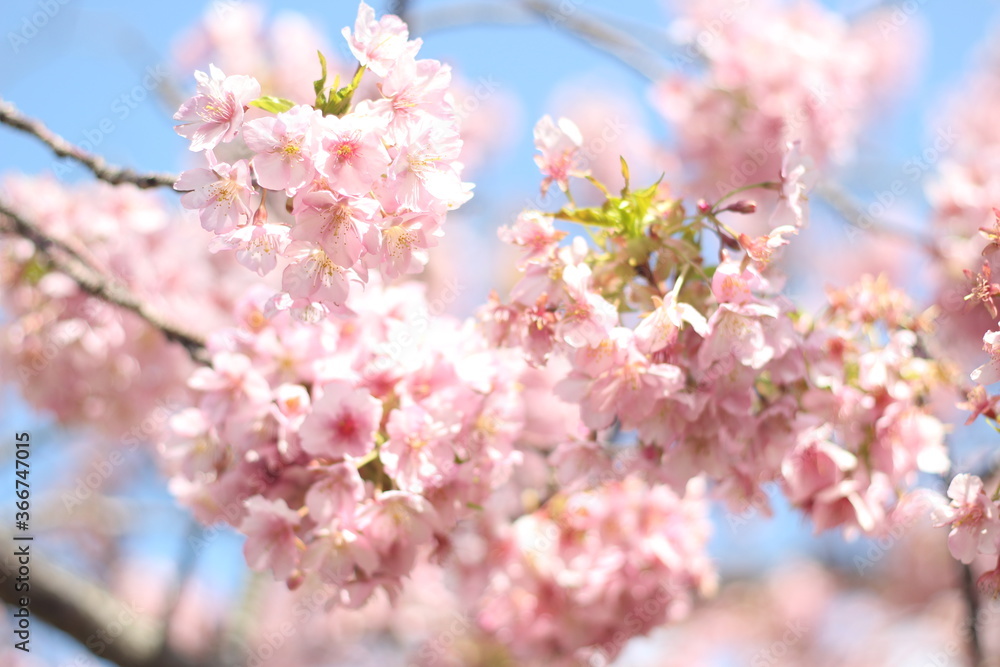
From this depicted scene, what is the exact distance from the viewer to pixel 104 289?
2287 millimetres

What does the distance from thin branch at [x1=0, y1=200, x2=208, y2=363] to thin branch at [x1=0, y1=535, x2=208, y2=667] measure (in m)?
1.46

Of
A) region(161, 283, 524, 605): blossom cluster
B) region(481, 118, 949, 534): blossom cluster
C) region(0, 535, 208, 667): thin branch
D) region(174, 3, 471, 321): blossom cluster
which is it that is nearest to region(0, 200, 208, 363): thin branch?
region(161, 283, 524, 605): blossom cluster

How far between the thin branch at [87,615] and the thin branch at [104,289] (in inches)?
57.4

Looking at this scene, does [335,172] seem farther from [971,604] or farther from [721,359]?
[971,604]

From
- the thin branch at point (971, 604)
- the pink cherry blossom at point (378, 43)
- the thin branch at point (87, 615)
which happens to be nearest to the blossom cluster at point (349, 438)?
the pink cherry blossom at point (378, 43)

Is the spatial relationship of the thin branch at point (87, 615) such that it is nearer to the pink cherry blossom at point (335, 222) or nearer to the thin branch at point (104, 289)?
the thin branch at point (104, 289)

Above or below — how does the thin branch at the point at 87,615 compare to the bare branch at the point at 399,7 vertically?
below

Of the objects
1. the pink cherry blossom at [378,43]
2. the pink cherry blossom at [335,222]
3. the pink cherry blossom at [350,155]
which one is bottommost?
the pink cherry blossom at [335,222]

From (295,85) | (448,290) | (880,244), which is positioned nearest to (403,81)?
(295,85)

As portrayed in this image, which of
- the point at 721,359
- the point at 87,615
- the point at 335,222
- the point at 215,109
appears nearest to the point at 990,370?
the point at 721,359

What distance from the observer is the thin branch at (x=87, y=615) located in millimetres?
3191

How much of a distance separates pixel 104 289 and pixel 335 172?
4.23 feet

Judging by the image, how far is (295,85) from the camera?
4.45 metres

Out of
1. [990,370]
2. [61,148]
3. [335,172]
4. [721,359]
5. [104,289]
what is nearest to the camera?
[335,172]
